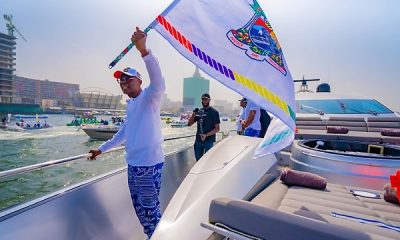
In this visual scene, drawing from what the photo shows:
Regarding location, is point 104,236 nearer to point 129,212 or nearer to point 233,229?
point 129,212

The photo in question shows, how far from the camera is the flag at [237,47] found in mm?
1526

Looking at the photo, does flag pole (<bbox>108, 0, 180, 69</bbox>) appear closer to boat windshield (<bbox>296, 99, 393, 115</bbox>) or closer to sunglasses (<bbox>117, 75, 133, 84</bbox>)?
sunglasses (<bbox>117, 75, 133, 84</bbox>)

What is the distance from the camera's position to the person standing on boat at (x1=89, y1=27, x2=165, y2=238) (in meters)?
1.95

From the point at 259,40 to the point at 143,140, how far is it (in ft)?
3.71

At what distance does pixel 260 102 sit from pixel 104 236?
1.92 metres

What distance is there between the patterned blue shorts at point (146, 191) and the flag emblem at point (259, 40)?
1.16 meters

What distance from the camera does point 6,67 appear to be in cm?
8212

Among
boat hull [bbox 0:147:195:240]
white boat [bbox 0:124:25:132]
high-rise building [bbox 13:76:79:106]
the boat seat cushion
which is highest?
high-rise building [bbox 13:76:79:106]

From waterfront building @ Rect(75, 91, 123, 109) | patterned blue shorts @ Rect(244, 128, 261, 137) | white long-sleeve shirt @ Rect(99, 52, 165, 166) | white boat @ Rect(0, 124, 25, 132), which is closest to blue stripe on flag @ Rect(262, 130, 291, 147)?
white long-sleeve shirt @ Rect(99, 52, 165, 166)

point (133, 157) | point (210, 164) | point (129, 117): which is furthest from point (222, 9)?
point (210, 164)

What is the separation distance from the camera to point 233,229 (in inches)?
45.6

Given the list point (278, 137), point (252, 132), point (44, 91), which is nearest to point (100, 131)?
point (252, 132)

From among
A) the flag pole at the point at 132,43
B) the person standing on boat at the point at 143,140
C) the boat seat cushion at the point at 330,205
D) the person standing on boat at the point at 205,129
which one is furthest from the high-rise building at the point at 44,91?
the boat seat cushion at the point at 330,205

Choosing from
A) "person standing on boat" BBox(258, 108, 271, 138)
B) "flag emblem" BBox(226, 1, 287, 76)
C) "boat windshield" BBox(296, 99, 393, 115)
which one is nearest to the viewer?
"flag emblem" BBox(226, 1, 287, 76)
